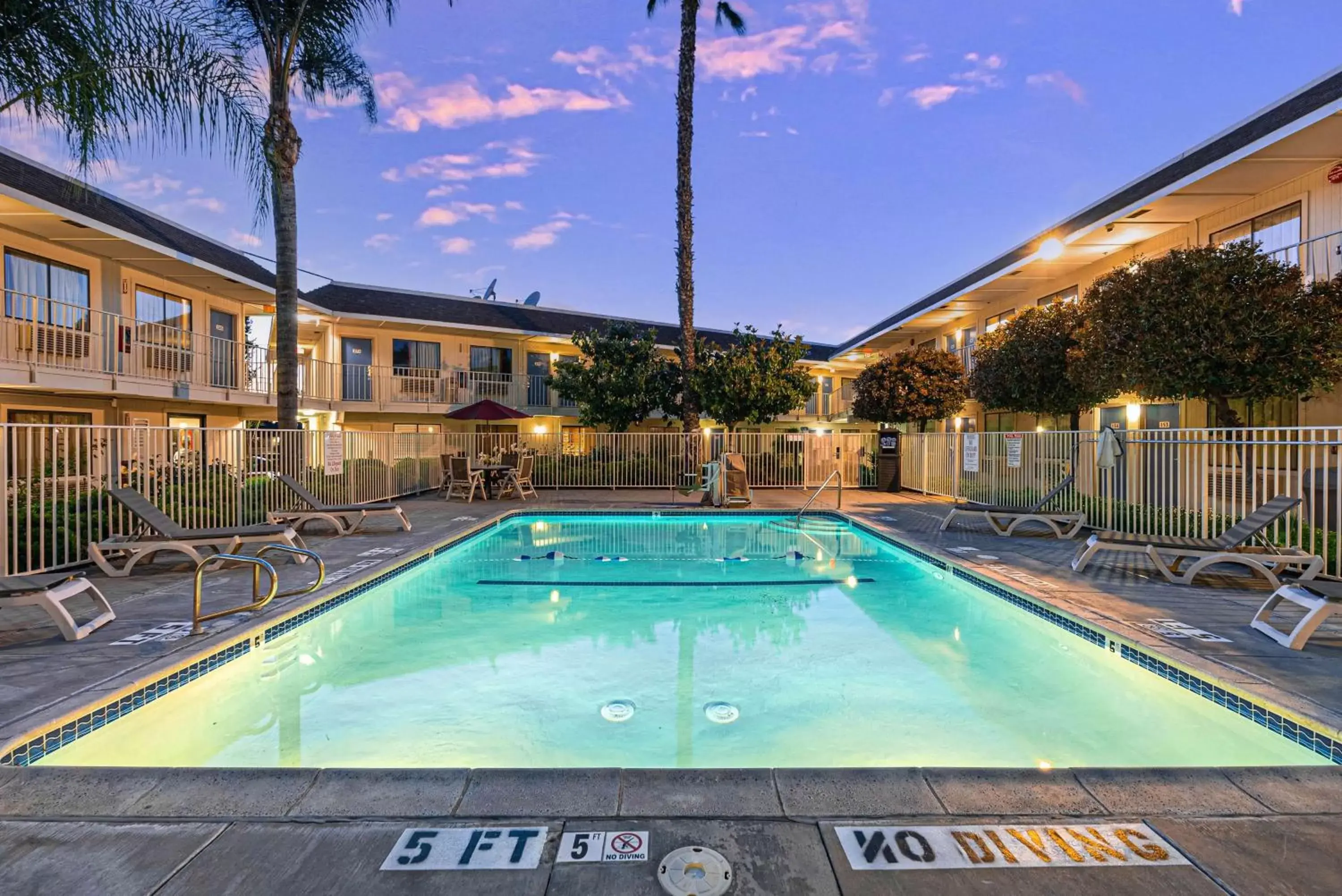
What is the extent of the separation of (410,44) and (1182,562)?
14293 millimetres

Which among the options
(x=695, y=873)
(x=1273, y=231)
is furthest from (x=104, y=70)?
(x=1273, y=231)

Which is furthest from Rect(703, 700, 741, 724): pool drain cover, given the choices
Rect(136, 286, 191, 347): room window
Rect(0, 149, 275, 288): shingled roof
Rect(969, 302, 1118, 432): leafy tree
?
Rect(136, 286, 191, 347): room window

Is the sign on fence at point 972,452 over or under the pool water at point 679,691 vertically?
over

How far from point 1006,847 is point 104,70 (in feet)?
36.4

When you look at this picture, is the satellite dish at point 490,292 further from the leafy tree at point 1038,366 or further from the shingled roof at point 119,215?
the leafy tree at point 1038,366

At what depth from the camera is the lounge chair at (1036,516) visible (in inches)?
385

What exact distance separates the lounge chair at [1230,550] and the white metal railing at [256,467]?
411 inches

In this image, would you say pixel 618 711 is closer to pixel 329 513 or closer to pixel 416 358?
pixel 329 513

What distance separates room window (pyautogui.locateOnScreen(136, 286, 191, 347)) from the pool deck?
588 inches

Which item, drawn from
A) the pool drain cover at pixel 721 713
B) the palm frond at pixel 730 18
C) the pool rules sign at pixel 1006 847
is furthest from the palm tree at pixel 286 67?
the pool rules sign at pixel 1006 847

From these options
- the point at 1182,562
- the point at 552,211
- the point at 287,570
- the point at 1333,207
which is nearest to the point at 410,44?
the point at 287,570

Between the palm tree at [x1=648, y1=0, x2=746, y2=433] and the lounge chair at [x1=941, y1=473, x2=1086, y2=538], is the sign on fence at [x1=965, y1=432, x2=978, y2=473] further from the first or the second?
the palm tree at [x1=648, y1=0, x2=746, y2=433]

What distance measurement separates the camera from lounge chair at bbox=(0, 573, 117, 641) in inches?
165

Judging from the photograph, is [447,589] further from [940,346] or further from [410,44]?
[940,346]
